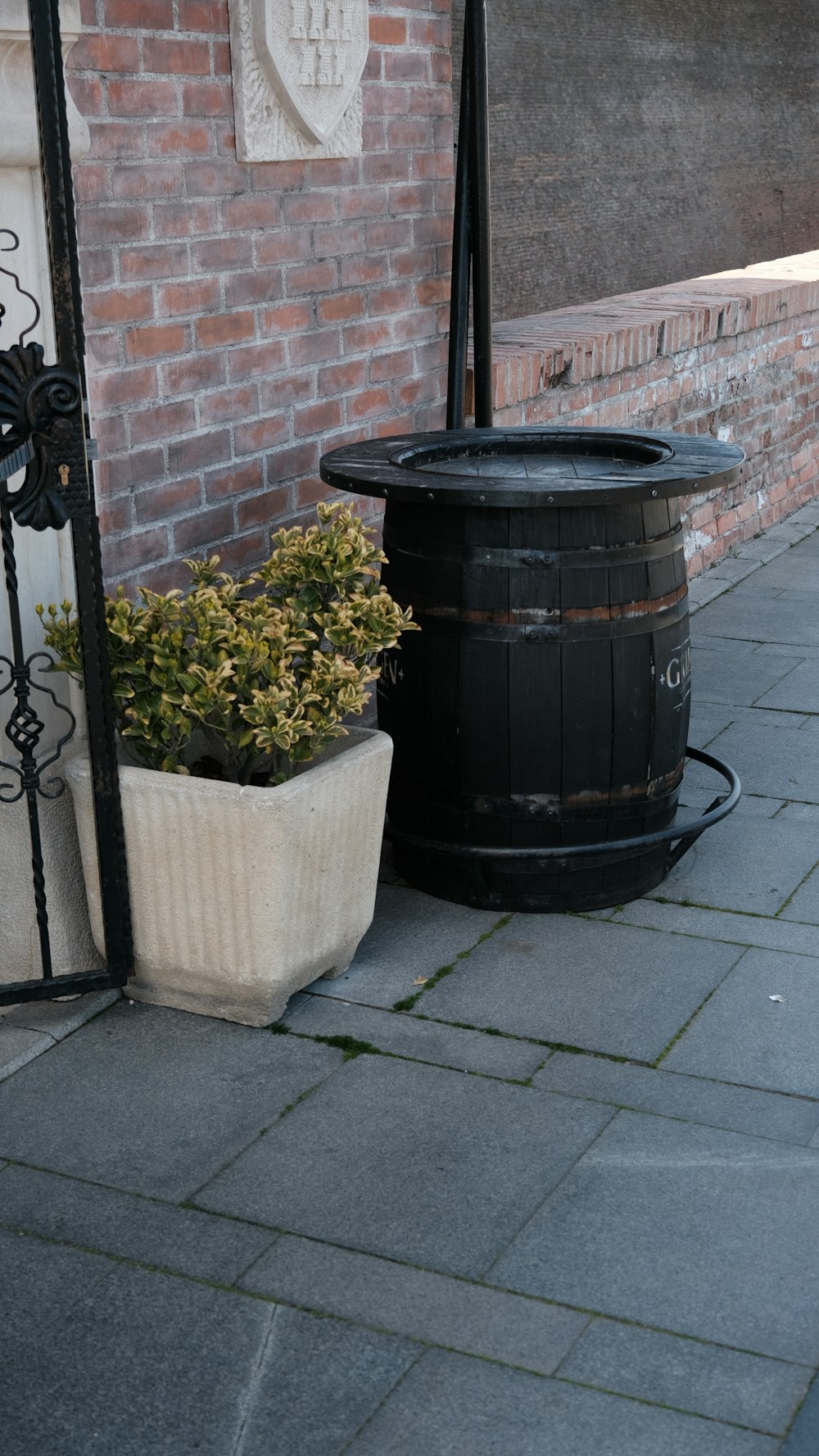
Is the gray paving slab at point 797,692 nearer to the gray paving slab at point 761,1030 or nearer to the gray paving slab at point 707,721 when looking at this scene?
the gray paving slab at point 707,721

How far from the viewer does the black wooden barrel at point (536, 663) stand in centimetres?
326

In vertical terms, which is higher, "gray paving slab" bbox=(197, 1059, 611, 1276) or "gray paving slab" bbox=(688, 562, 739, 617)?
"gray paving slab" bbox=(688, 562, 739, 617)

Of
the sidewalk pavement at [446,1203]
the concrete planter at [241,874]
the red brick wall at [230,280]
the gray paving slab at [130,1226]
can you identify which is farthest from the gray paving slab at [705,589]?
the gray paving slab at [130,1226]

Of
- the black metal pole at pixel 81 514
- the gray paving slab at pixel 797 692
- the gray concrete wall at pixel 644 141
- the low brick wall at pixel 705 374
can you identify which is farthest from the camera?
the gray concrete wall at pixel 644 141

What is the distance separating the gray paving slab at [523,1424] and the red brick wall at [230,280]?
72.7 inches

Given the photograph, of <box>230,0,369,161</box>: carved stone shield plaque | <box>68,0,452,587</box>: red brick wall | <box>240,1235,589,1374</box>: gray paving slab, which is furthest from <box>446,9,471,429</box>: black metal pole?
<box>240,1235,589,1374</box>: gray paving slab

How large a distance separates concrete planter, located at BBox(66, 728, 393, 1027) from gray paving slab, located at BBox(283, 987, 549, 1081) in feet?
0.23

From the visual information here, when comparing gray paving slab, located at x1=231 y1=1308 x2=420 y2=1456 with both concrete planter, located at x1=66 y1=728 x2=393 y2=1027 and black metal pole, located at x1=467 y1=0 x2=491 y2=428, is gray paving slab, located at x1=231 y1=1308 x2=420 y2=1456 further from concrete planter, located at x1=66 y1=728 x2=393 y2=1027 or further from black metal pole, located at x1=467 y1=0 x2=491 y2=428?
black metal pole, located at x1=467 y1=0 x2=491 y2=428

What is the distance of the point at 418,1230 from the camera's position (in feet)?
8.11

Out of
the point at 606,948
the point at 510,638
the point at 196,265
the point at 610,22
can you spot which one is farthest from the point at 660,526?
the point at 610,22

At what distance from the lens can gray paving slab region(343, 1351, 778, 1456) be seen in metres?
2.04

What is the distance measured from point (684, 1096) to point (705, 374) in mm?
4096

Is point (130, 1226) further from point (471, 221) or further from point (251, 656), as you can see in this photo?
point (471, 221)

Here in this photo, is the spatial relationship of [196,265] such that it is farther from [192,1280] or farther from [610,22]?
[610,22]
